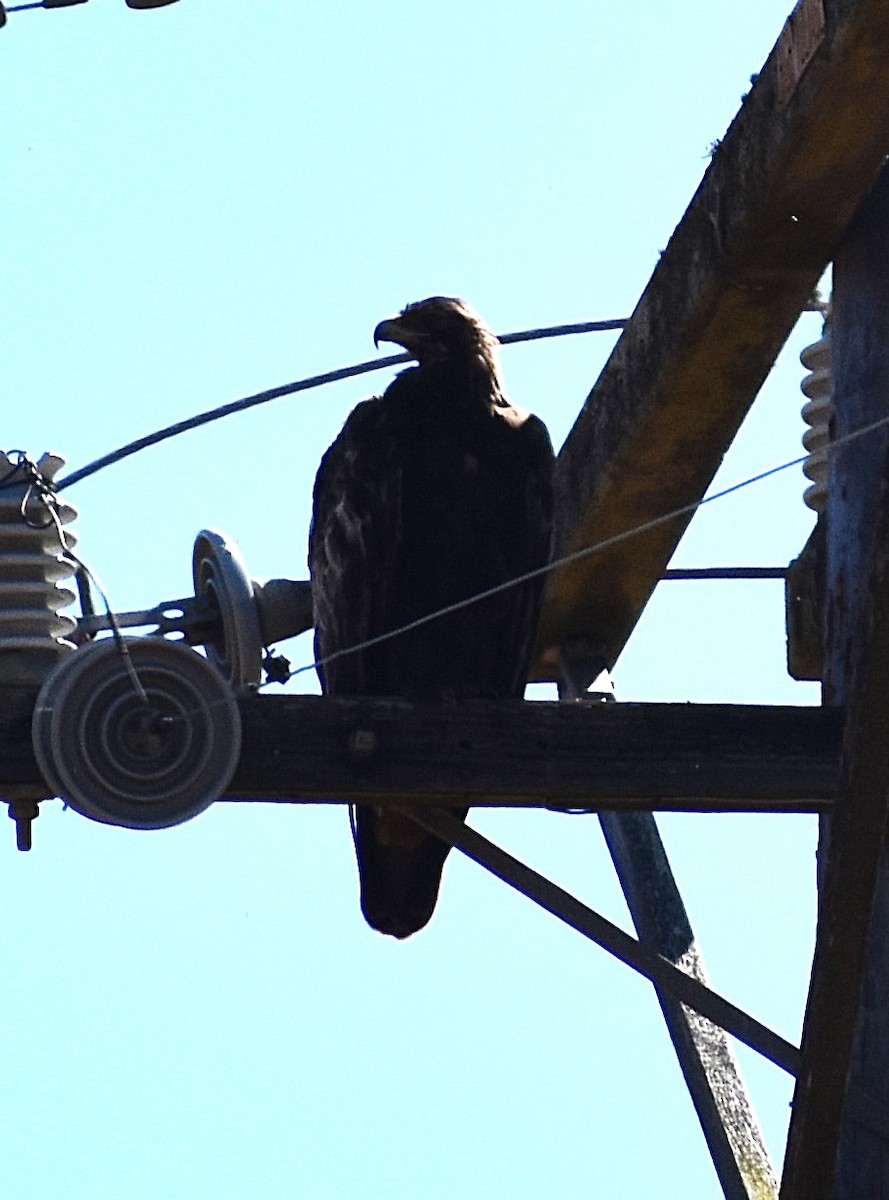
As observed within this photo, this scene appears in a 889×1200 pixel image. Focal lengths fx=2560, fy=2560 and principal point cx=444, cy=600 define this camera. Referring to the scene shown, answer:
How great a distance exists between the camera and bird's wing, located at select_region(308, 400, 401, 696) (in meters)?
6.07

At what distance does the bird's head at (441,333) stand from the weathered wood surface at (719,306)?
433 mm

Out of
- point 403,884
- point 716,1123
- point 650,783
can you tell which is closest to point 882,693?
point 650,783

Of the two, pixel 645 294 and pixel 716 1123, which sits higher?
pixel 645 294

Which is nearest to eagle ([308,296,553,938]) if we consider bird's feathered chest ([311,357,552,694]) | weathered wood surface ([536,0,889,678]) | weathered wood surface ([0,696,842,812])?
bird's feathered chest ([311,357,552,694])

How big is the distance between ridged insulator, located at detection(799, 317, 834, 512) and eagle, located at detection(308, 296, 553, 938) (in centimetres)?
78

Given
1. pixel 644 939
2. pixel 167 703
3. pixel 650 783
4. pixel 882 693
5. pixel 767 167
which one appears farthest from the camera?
pixel 644 939

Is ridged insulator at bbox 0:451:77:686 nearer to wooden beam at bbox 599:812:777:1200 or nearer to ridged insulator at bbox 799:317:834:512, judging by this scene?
wooden beam at bbox 599:812:777:1200

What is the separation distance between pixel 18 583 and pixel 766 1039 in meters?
1.53

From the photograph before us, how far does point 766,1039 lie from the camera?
4.33m

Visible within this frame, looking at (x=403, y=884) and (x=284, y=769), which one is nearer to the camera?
(x=284, y=769)

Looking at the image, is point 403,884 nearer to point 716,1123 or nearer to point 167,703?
point 716,1123

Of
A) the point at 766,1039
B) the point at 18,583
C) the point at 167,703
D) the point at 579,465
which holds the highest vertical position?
the point at 579,465

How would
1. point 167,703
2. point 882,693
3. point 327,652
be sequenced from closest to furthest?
point 882,693 → point 167,703 → point 327,652

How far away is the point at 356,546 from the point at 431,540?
206 millimetres
